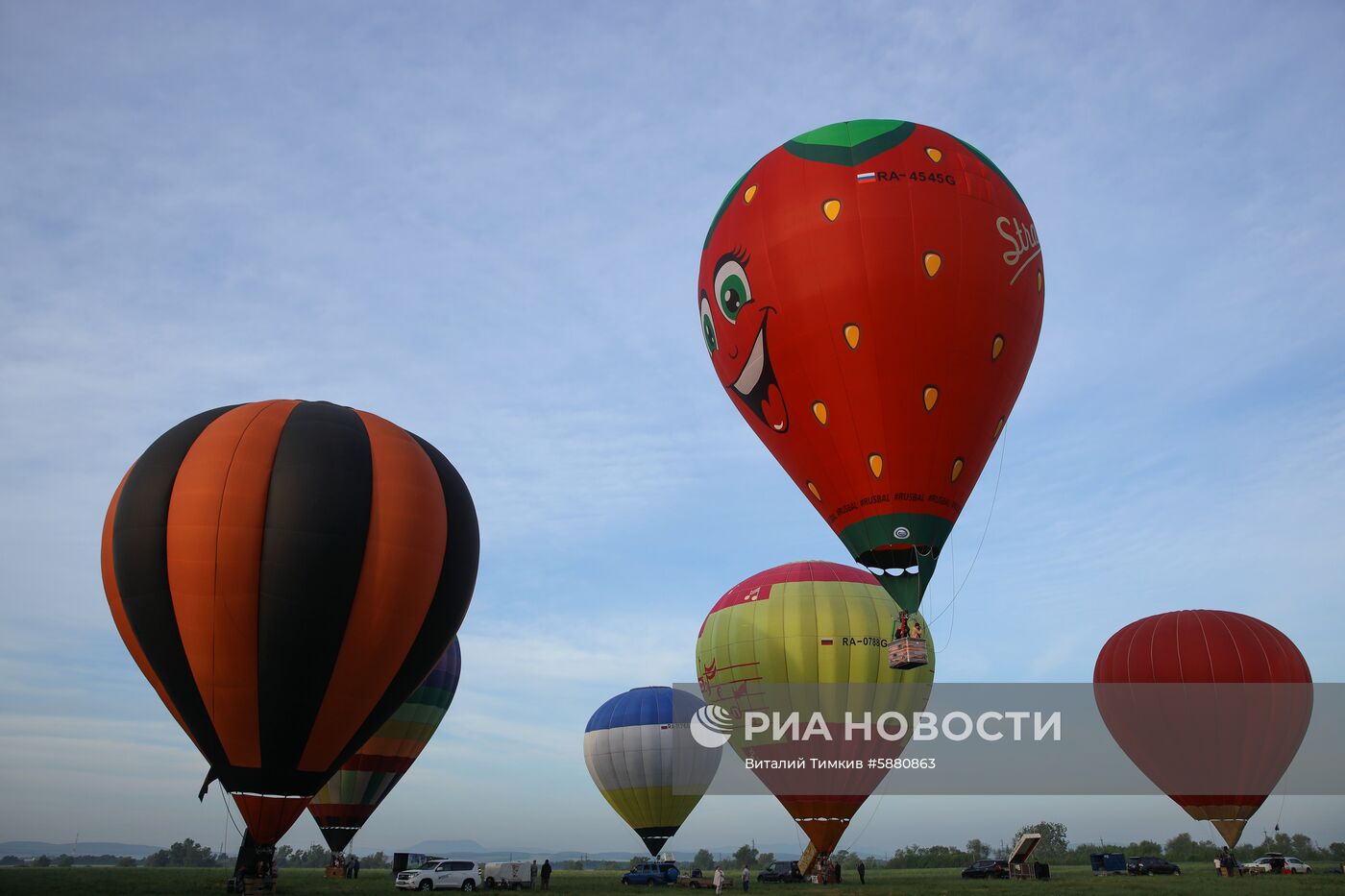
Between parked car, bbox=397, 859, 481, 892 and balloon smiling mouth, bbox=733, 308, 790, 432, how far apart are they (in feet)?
44.0

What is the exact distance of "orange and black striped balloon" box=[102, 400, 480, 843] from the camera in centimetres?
1606

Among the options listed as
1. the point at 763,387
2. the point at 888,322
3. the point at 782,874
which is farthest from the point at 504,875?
the point at 888,322

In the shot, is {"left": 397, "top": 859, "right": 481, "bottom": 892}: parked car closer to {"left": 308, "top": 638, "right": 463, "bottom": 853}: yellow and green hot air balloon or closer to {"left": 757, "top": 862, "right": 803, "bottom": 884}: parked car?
{"left": 308, "top": 638, "right": 463, "bottom": 853}: yellow and green hot air balloon

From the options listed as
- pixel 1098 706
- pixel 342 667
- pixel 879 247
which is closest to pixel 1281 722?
pixel 1098 706

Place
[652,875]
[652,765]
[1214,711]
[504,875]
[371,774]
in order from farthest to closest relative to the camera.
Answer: [652,765], [652,875], [1214,711], [371,774], [504,875]

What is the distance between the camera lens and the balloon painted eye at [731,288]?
54.9 ft

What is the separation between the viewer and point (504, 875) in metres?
24.7

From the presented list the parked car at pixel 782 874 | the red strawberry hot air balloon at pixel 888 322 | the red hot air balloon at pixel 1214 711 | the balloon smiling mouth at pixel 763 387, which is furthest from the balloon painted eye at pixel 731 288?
the red hot air balloon at pixel 1214 711

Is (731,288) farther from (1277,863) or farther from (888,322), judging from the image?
(1277,863)

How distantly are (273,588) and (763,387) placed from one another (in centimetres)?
834

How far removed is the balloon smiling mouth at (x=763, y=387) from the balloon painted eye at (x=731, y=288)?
0.58 m

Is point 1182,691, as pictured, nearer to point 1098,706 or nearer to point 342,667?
point 1098,706

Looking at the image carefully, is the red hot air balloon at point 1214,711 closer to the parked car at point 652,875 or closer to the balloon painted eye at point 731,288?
the parked car at point 652,875

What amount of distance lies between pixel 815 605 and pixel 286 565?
47.5 ft
